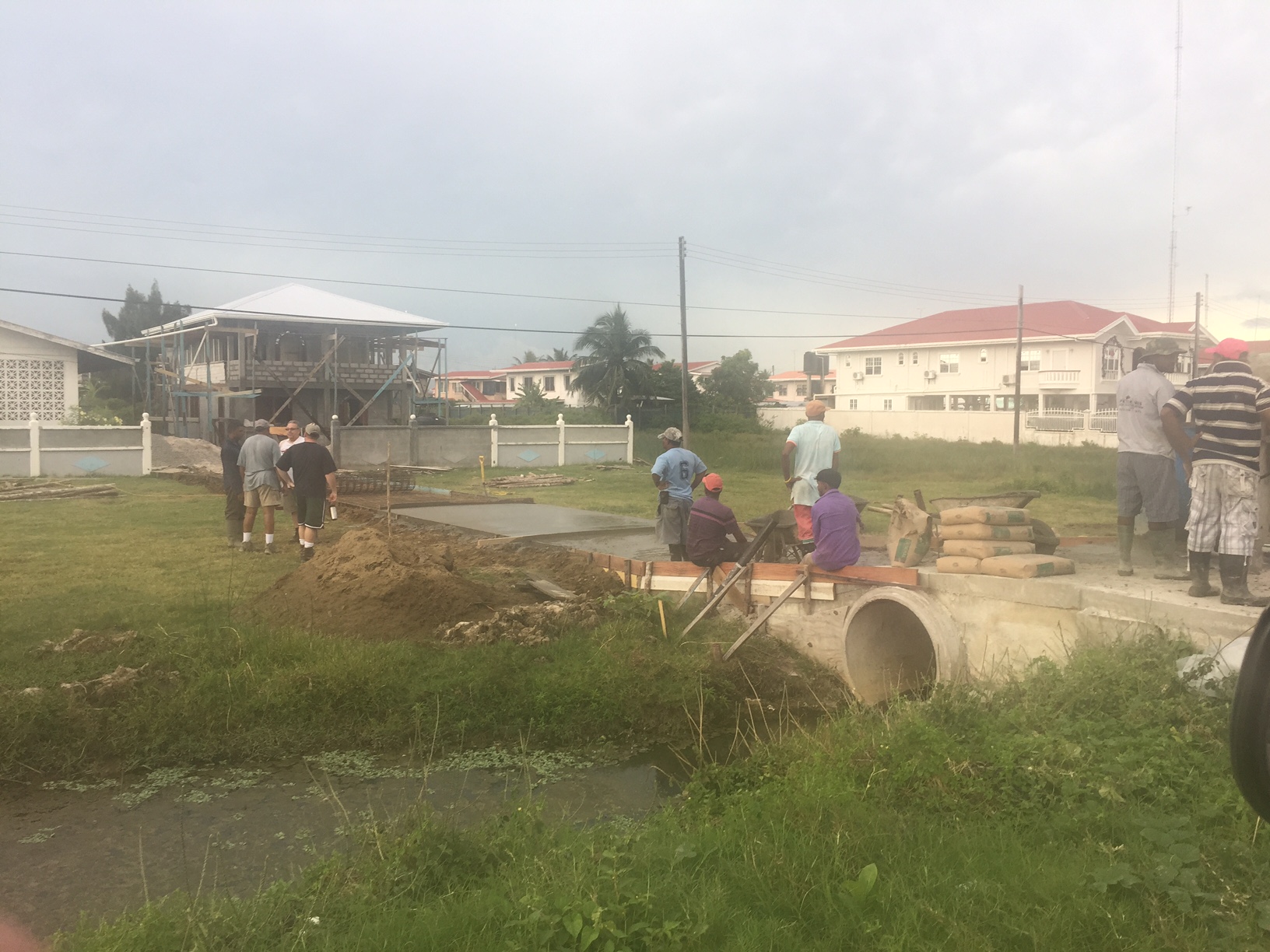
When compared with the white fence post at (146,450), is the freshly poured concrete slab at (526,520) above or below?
below

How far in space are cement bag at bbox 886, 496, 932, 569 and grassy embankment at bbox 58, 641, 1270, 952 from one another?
8.91ft

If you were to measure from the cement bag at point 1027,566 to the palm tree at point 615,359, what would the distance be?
36.9 metres

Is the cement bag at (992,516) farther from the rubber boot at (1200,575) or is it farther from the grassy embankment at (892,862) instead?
the grassy embankment at (892,862)

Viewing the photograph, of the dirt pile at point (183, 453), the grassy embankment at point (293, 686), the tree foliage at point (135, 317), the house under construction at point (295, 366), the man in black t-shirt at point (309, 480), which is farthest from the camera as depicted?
the tree foliage at point (135, 317)

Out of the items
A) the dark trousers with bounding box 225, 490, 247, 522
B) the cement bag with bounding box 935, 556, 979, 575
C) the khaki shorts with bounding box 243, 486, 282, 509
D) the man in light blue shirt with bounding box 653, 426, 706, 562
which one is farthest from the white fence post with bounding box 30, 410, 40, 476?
the cement bag with bounding box 935, 556, 979, 575

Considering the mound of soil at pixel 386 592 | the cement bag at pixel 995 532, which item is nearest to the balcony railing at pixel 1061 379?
the mound of soil at pixel 386 592

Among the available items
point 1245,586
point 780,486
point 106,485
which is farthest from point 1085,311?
point 1245,586

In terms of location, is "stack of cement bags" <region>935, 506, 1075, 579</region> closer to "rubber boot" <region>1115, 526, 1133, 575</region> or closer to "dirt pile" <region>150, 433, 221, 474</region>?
"rubber boot" <region>1115, 526, 1133, 575</region>

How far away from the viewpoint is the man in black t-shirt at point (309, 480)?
39.6 feet

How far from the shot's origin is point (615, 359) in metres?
45.3

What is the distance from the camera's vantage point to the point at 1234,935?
3.80 meters

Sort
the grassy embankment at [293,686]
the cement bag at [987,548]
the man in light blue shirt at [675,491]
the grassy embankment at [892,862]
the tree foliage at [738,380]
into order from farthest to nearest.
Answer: the tree foliage at [738,380] → the man in light blue shirt at [675,491] → the cement bag at [987,548] → the grassy embankment at [293,686] → the grassy embankment at [892,862]

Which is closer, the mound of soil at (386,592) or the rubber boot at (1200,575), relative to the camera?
the rubber boot at (1200,575)

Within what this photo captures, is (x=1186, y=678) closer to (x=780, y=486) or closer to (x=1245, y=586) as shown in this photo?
(x=1245, y=586)
